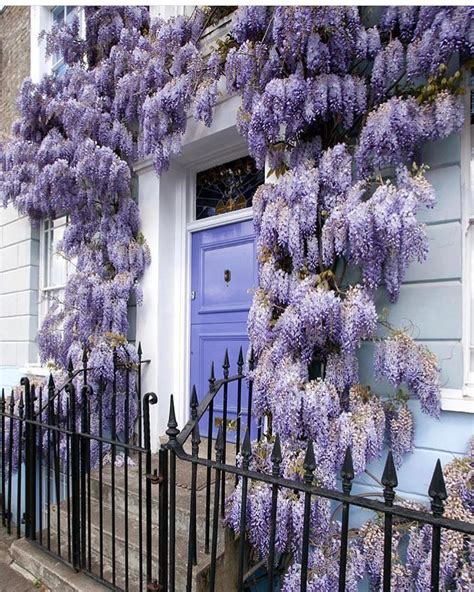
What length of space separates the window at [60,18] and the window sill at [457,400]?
19.0 ft

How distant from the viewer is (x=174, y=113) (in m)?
3.82

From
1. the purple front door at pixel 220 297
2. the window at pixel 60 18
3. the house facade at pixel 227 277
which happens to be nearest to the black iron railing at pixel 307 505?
the house facade at pixel 227 277

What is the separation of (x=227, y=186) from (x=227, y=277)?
2.90 feet

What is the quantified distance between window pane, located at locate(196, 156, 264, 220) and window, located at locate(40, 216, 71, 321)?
85.5 inches

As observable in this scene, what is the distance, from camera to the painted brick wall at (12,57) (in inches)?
258

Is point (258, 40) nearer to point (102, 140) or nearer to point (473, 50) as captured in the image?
point (473, 50)

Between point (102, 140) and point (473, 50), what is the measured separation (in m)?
3.32

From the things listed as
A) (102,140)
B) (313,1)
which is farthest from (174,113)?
(313,1)

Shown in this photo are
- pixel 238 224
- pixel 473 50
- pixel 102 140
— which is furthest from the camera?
pixel 102 140

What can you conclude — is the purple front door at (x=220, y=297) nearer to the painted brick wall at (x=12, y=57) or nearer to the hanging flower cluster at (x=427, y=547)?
the hanging flower cluster at (x=427, y=547)

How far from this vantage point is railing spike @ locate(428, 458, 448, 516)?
1566 millimetres

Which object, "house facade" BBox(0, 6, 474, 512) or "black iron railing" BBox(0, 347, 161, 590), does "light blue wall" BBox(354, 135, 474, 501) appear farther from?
"black iron railing" BBox(0, 347, 161, 590)

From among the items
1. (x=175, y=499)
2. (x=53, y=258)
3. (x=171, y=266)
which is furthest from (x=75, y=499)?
(x=53, y=258)

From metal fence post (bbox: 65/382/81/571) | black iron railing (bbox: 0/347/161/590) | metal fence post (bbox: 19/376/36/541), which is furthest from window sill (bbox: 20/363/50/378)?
metal fence post (bbox: 65/382/81/571)
